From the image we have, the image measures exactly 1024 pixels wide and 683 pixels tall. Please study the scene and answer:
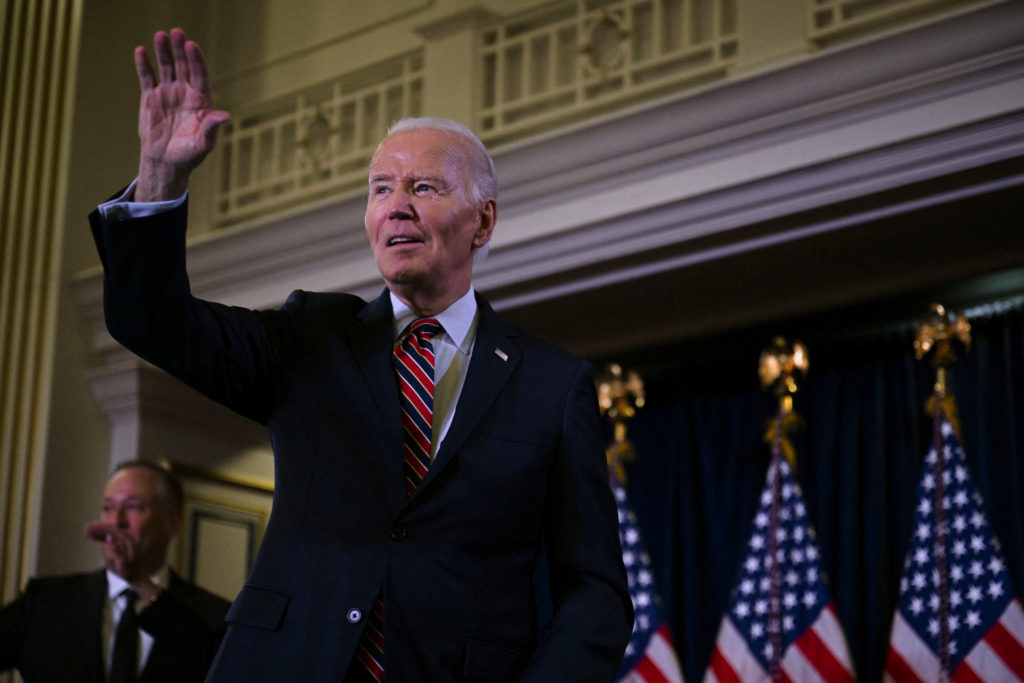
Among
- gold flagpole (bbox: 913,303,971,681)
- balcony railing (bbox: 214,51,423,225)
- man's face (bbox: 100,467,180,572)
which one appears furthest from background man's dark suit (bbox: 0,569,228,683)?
balcony railing (bbox: 214,51,423,225)

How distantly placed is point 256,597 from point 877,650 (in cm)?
459

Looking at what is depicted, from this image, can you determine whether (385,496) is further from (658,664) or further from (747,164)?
(658,664)

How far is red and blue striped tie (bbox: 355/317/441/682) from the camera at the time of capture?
1.60 m

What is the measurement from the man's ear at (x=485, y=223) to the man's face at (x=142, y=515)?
2.58 m

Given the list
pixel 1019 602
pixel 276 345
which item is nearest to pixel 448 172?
pixel 276 345

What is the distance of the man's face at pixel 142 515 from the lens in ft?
13.9

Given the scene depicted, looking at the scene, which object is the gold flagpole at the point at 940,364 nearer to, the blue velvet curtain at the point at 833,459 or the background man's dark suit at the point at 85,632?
the blue velvet curtain at the point at 833,459

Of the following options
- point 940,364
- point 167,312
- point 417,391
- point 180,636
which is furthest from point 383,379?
point 940,364

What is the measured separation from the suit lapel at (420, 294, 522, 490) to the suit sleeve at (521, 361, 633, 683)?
102 millimetres

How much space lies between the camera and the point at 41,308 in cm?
653

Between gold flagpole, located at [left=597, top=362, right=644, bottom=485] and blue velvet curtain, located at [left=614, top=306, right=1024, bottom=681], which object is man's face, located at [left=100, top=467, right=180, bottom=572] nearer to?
gold flagpole, located at [left=597, top=362, right=644, bottom=485]

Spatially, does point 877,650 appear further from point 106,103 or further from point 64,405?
point 106,103

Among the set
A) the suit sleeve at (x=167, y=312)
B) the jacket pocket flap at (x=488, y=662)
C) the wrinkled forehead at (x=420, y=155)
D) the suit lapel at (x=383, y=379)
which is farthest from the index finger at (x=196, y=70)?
the jacket pocket flap at (x=488, y=662)

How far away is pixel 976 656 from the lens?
17.4 ft
